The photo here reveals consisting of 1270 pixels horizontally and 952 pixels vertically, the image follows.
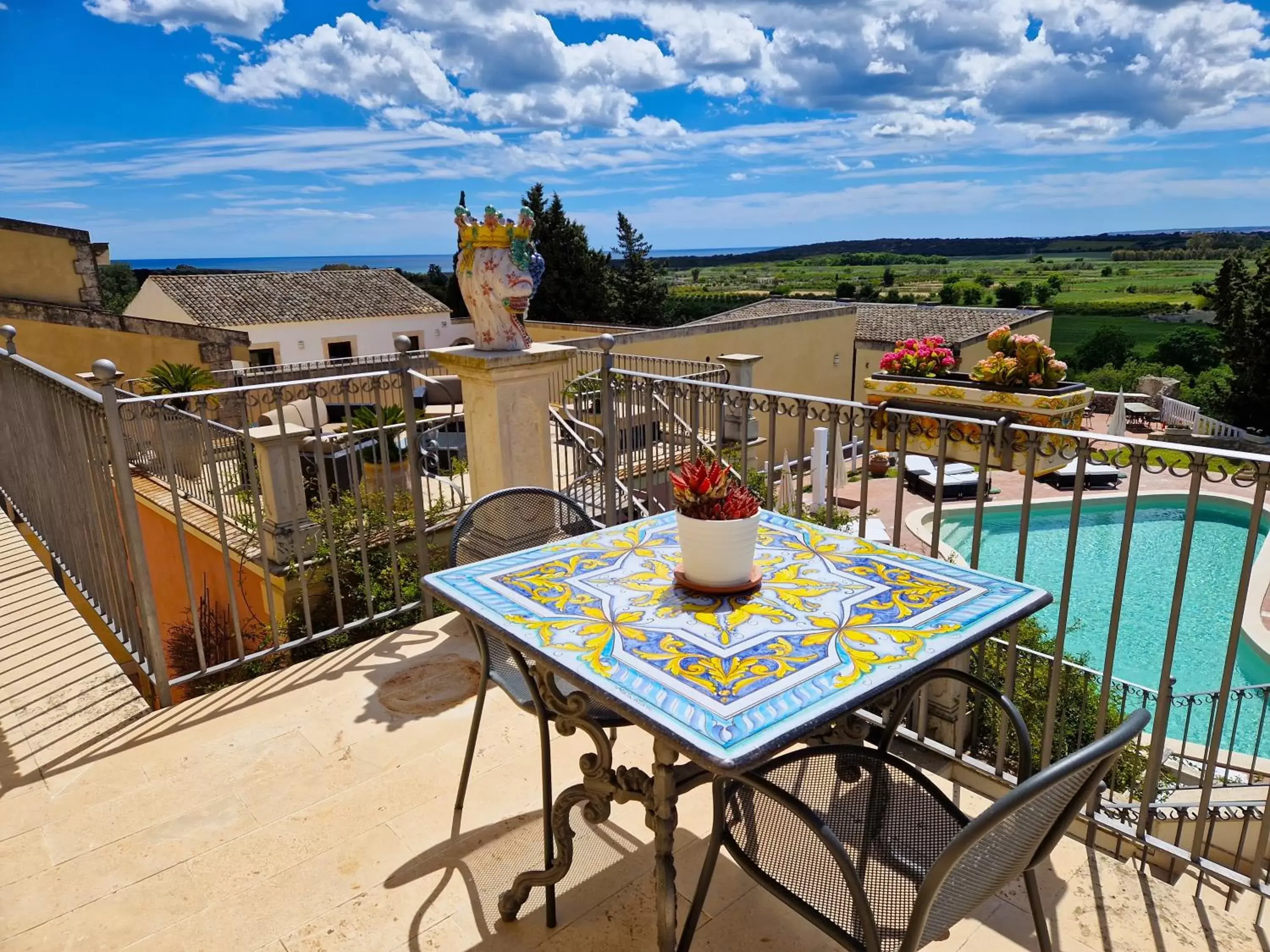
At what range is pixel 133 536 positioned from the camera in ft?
8.40

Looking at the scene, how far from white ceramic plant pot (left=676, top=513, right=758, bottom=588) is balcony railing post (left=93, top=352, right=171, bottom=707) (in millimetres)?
1831

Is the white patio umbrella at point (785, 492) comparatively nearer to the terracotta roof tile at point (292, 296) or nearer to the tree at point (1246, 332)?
the tree at point (1246, 332)

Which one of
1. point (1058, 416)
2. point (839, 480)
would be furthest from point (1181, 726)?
point (1058, 416)

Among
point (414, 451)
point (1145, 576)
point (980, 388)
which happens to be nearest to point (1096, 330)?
point (1145, 576)

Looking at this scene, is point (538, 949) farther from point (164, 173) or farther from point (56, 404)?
point (164, 173)

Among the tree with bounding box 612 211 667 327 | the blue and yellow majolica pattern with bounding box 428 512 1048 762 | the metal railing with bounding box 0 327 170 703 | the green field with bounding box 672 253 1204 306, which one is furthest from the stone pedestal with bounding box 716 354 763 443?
the green field with bounding box 672 253 1204 306

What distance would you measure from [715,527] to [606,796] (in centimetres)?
62

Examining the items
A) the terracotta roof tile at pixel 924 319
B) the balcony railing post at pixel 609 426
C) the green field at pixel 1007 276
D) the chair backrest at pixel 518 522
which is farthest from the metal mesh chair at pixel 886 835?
the green field at pixel 1007 276

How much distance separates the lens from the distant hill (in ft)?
311

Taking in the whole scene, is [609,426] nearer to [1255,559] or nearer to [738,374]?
[738,374]

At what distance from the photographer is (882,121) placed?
1222 inches

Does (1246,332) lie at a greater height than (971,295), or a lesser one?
greater

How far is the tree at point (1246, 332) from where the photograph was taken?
18906 mm

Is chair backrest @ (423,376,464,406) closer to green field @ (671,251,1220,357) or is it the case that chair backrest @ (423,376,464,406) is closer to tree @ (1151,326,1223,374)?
tree @ (1151,326,1223,374)
